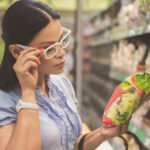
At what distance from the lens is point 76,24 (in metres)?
3.07

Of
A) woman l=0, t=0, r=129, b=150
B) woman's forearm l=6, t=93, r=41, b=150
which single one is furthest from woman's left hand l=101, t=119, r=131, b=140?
woman's forearm l=6, t=93, r=41, b=150

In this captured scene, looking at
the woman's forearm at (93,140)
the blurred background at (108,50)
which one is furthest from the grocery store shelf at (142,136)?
the woman's forearm at (93,140)

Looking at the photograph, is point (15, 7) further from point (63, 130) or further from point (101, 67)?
point (101, 67)

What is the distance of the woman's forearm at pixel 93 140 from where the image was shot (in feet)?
3.87

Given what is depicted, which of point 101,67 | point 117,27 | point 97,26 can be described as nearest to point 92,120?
point 101,67

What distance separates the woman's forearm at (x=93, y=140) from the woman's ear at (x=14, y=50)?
559mm

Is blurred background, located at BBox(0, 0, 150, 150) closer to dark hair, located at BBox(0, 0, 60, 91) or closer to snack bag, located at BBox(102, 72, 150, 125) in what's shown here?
dark hair, located at BBox(0, 0, 60, 91)

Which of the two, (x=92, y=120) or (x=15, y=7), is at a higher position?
(x=15, y=7)

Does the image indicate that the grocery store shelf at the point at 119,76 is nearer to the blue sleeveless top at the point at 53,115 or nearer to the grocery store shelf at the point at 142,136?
the grocery store shelf at the point at 142,136

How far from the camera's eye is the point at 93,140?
122 centimetres

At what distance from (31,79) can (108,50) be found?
2475mm

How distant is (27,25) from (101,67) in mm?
2749

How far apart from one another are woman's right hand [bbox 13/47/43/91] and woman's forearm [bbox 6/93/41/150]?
0.05 m

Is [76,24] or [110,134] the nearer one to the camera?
[110,134]
